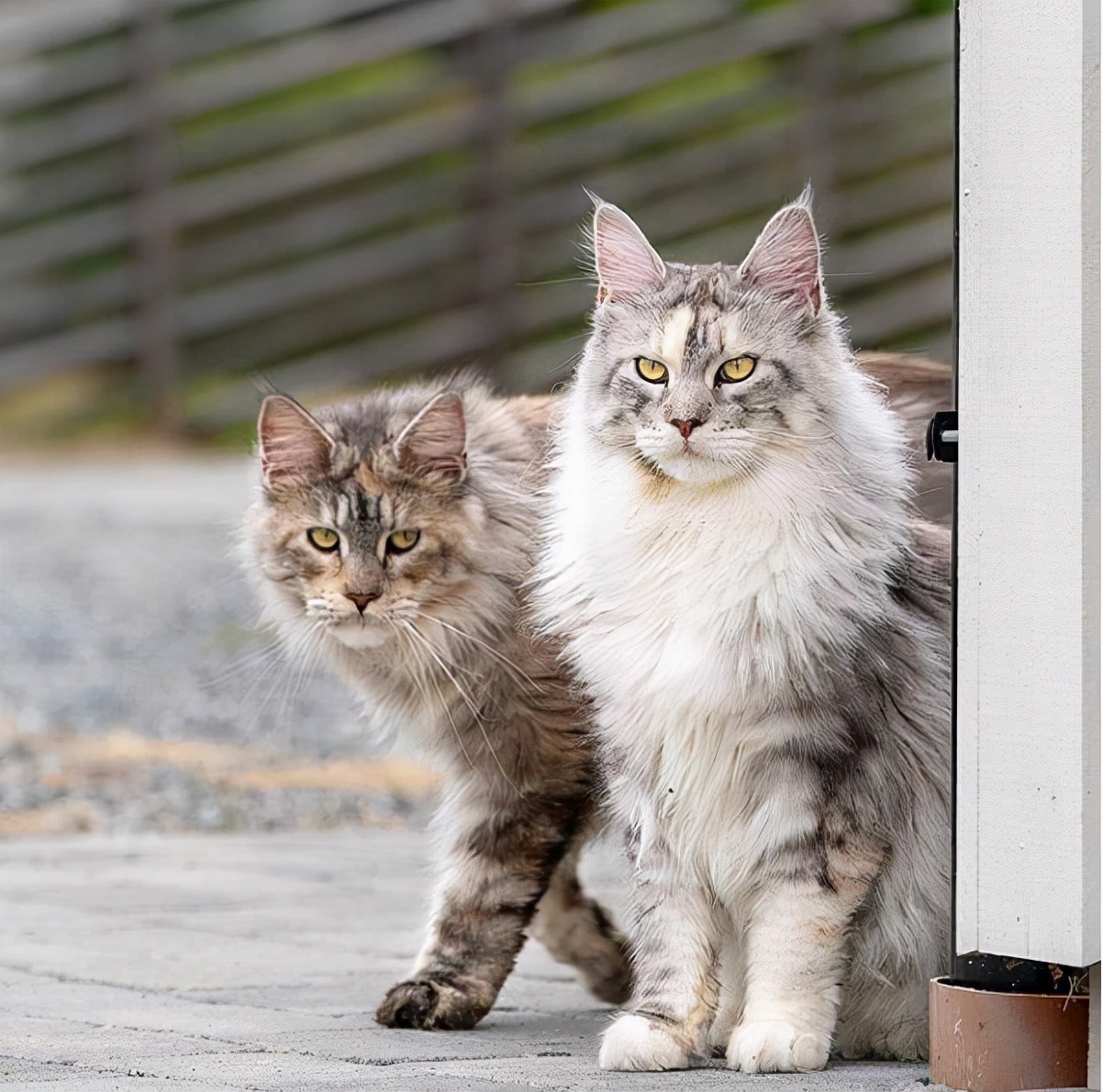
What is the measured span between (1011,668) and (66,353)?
30.6 feet

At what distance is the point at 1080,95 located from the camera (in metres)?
2.24

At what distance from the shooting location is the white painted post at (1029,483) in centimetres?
224

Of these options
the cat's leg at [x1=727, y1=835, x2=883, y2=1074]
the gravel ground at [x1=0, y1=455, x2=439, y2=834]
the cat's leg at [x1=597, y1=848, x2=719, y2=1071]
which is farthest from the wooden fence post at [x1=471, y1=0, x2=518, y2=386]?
the cat's leg at [x1=727, y1=835, x2=883, y2=1074]

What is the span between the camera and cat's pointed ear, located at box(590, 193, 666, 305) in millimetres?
2828

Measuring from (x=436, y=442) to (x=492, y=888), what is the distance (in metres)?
0.72

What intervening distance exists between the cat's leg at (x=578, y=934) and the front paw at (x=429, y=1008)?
16.5 inches

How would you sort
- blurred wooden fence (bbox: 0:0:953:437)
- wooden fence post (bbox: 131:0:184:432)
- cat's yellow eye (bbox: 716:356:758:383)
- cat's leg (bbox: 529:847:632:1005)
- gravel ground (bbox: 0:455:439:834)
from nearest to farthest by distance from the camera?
1. cat's yellow eye (bbox: 716:356:758:383)
2. cat's leg (bbox: 529:847:632:1005)
3. gravel ground (bbox: 0:455:439:834)
4. wooden fence post (bbox: 131:0:184:432)
5. blurred wooden fence (bbox: 0:0:953:437)

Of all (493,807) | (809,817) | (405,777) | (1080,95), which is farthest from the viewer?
(405,777)

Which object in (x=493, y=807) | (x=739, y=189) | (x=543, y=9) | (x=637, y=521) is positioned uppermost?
(x=543, y=9)

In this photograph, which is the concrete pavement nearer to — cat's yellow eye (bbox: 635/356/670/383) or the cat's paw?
the cat's paw

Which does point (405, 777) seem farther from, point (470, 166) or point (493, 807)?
point (470, 166)

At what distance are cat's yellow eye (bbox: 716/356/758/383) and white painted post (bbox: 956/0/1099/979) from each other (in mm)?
372

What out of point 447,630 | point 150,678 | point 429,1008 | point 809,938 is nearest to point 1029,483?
point 809,938

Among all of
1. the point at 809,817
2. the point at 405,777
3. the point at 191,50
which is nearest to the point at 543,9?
the point at 191,50
